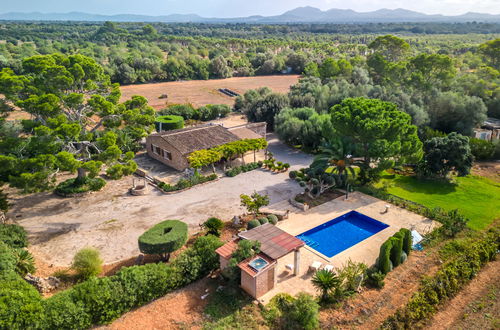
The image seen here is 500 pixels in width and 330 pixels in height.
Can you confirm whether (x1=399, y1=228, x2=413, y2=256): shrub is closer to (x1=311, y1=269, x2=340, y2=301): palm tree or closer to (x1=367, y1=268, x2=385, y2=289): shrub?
(x1=367, y1=268, x2=385, y2=289): shrub

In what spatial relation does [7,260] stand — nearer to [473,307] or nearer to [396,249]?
[396,249]

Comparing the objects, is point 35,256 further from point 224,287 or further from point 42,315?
point 224,287

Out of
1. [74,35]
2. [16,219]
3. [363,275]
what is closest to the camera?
[363,275]

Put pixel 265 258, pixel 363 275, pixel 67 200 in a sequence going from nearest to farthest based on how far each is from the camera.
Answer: pixel 265 258 → pixel 363 275 → pixel 67 200

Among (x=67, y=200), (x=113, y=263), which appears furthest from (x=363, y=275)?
(x=67, y=200)

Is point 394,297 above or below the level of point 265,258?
below

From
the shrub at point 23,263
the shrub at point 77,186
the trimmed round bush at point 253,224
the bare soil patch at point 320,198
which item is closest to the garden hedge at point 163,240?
the trimmed round bush at point 253,224

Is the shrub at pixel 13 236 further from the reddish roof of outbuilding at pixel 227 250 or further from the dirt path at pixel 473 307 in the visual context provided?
the dirt path at pixel 473 307
